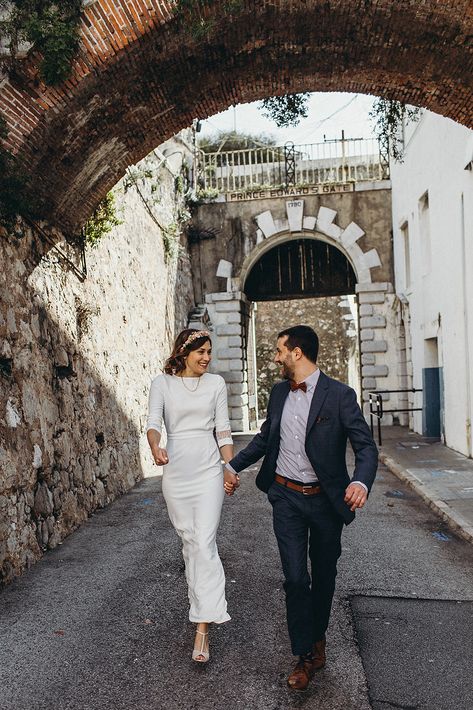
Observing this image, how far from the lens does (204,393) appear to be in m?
4.30

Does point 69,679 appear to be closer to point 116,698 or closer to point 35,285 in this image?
point 116,698

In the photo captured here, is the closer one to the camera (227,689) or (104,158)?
(227,689)

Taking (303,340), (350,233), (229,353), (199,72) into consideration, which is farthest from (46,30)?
(350,233)

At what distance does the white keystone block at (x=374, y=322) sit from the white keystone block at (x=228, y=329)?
3328 mm

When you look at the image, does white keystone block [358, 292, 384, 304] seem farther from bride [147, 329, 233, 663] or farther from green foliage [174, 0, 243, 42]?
bride [147, 329, 233, 663]

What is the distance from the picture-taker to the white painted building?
12055 millimetres

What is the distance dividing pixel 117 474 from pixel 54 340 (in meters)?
2.83

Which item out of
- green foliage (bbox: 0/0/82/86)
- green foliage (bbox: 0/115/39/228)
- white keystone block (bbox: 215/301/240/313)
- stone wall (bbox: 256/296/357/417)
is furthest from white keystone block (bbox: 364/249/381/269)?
green foliage (bbox: 0/0/82/86)

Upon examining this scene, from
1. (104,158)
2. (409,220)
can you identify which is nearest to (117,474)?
(104,158)

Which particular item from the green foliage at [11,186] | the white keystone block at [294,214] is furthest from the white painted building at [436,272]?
the green foliage at [11,186]

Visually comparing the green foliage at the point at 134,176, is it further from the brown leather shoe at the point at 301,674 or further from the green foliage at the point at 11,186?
the brown leather shoe at the point at 301,674

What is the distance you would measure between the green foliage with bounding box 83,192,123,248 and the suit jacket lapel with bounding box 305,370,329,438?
17.9 ft

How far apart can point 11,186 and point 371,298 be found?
13925mm

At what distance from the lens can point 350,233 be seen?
19.0 m
